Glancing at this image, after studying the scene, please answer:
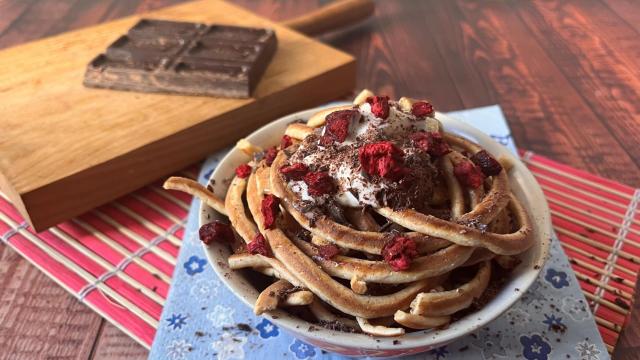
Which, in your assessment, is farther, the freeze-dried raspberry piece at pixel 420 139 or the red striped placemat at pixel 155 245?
the red striped placemat at pixel 155 245

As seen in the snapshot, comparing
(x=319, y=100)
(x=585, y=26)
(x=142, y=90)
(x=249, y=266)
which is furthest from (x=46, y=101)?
(x=585, y=26)

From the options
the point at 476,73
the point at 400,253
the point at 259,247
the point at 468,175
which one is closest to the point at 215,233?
the point at 259,247

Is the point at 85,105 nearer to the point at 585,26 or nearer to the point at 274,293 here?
the point at 274,293

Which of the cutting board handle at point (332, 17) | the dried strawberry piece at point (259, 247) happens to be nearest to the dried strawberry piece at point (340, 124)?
the dried strawberry piece at point (259, 247)

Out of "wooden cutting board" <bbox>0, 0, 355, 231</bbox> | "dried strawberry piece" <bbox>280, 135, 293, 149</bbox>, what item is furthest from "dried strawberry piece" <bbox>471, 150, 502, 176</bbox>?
"wooden cutting board" <bbox>0, 0, 355, 231</bbox>

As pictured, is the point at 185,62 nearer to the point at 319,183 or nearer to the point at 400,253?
the point at 319,183

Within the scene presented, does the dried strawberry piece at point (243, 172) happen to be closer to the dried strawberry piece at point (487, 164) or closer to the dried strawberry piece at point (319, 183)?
the dried strawberry piece at point (319, 183)
